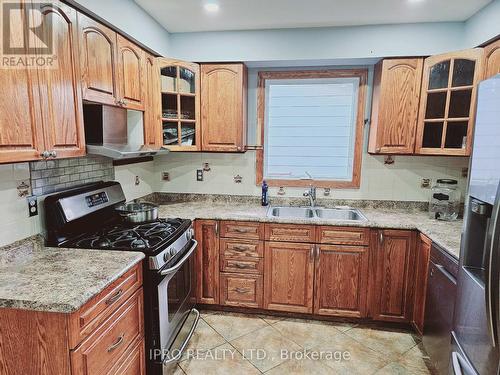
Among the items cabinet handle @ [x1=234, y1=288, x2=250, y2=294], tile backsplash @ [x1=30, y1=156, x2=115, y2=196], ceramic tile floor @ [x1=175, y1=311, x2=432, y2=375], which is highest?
tile backsplash @ [x1=30, y1=156, x2=115, y2=196]

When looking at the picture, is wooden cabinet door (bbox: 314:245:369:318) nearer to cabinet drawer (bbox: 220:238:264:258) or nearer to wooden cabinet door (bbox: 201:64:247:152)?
cabinet drawer (bbox: 220:238:264:258)

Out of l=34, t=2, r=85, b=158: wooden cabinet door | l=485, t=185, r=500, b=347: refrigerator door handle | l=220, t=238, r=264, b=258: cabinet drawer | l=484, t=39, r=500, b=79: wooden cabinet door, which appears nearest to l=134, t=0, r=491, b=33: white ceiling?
l=484, t=39, r=500, b=79: wooden cabinet door

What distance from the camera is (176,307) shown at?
79.7 inches

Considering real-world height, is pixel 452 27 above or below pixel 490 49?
above

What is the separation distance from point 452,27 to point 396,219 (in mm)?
1656

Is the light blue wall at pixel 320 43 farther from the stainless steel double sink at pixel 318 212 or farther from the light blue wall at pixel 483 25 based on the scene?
the stainless steel double sink at pixel 318 212

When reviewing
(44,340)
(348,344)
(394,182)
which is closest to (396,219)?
(394,182)

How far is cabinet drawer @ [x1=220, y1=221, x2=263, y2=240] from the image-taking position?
2.56m

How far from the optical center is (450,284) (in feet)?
5.74

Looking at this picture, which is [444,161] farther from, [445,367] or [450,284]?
[445,367]

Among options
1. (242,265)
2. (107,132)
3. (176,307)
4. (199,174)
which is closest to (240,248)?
(242,265)

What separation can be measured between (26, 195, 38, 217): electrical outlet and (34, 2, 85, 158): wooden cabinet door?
1.28ft

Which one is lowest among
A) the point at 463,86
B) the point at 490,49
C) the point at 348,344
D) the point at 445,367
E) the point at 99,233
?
the point at 348,344

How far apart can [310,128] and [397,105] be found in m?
0.82
